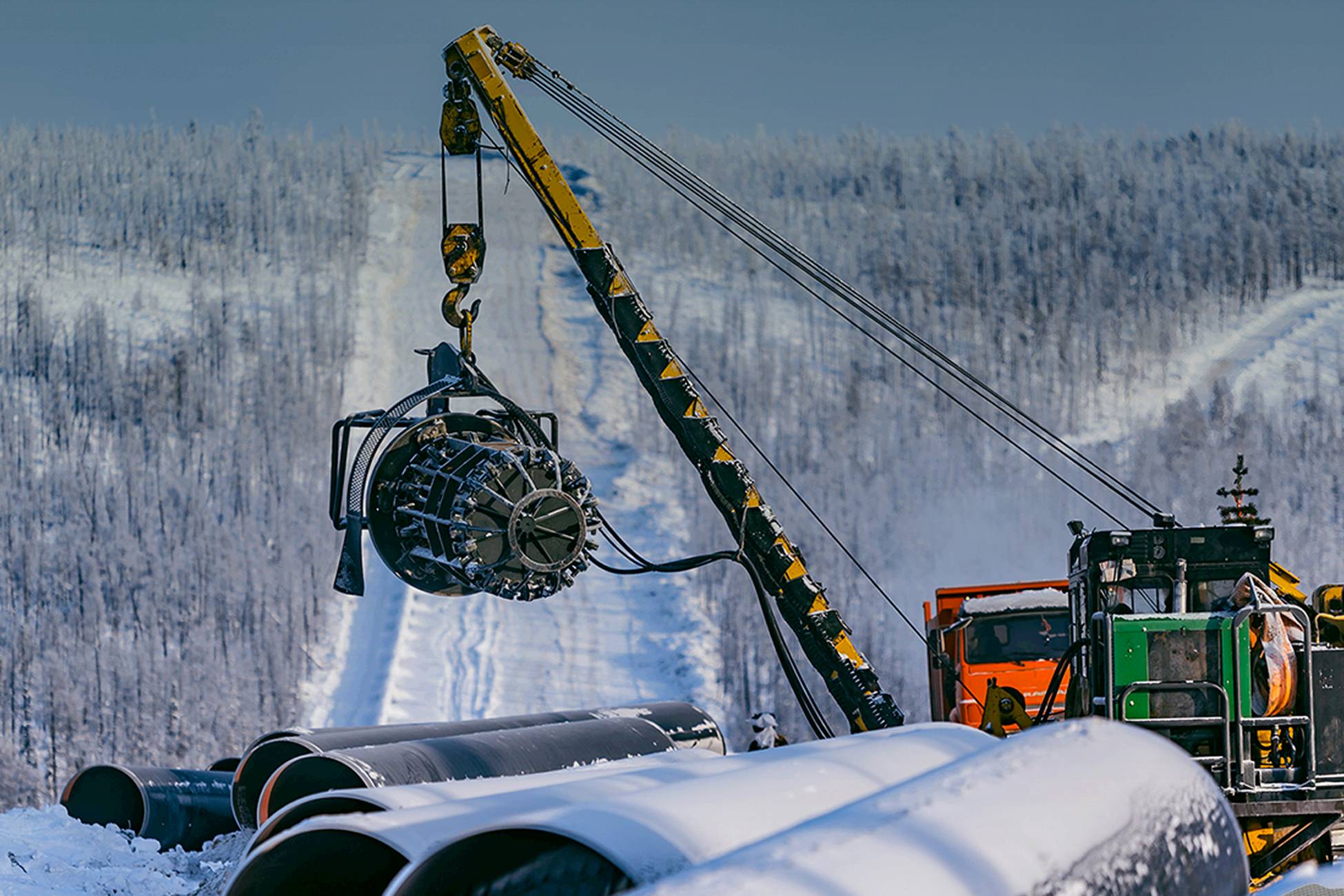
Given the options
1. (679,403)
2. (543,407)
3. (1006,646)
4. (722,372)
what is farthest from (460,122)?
(722,372)

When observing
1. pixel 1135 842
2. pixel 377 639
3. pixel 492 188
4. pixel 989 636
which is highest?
pixel 492 188

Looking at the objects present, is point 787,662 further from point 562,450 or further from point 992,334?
point 992,334

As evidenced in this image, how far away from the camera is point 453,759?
7.89m

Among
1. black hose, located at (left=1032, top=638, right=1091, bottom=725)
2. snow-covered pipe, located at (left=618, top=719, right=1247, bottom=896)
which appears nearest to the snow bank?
snow-covered pipe, located at (left=618, top=719, right=1247, bottom=896)

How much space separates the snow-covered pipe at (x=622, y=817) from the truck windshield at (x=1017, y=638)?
909 centimetres

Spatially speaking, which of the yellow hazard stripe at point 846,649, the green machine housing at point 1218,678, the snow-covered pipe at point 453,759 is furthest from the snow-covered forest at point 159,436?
the green machine housing at point 1218,678

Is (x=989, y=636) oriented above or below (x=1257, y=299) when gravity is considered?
below

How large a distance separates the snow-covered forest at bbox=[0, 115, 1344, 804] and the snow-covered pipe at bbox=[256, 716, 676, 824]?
14.4m

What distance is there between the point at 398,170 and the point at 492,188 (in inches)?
195

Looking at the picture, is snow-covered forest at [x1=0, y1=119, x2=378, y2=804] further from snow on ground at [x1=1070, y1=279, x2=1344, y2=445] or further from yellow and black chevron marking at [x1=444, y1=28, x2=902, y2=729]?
snow on ground at [x1=1070, y1=279, x2=1344, y2=445]

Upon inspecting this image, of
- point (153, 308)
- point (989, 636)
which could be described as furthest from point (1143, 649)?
point (153, 308)

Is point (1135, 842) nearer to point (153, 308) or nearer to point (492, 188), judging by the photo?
point (153, 308)

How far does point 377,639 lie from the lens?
82.0 feet

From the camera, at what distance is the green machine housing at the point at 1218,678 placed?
8305 mm
